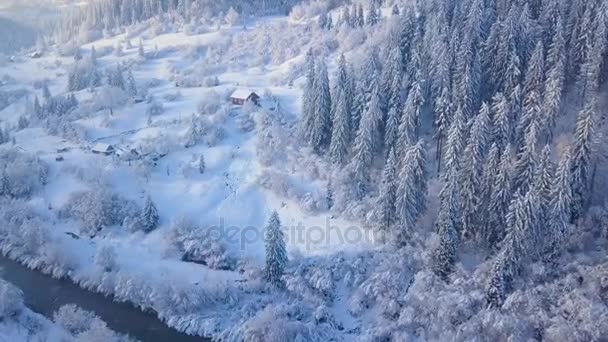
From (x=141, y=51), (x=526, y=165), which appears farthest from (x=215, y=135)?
(x=141, y=51)

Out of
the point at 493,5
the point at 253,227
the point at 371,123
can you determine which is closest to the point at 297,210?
the point at 253,227

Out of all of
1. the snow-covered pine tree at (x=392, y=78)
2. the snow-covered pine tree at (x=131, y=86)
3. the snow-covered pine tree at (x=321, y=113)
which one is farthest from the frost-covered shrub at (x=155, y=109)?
the snow-covered pine tree at (x=392, y=78)

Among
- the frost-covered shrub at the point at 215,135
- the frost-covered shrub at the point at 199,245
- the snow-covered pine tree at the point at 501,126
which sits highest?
the snow-covered pine tree at the point at 501,126

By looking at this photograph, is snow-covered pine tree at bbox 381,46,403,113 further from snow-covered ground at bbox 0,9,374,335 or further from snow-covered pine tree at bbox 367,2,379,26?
snow-covered pine tree at bbox 367,2,379,26

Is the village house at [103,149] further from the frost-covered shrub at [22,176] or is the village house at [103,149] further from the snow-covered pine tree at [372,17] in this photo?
the snow-covered pine tree at [372,17]

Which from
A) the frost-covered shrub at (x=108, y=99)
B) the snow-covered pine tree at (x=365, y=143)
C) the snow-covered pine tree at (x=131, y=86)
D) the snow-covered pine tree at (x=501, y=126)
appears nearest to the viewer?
the snow-covered pine tree at (x=501, y=126)

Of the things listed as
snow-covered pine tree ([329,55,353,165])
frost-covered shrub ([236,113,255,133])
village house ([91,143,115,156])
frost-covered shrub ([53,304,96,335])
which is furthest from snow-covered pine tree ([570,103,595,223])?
village house ([91,143,115,156])

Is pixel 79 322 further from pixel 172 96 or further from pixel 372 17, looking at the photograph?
pixel 372 17
